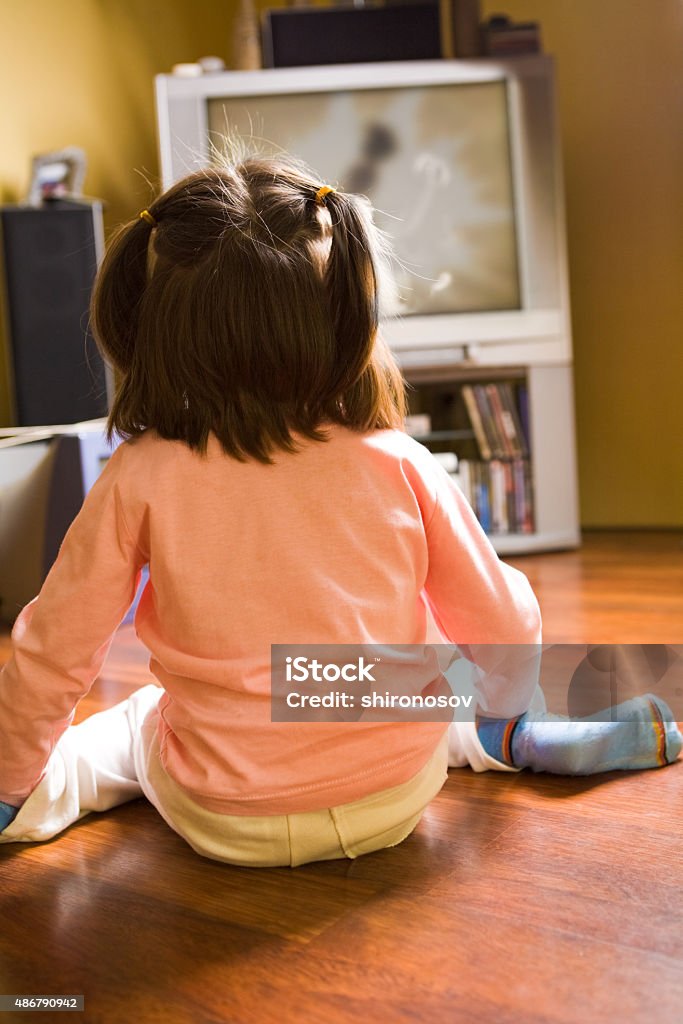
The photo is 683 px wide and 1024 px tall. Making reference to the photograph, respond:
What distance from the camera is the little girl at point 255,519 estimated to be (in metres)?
0.89

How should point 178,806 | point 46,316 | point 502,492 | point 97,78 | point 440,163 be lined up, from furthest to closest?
point 97,78
point 502,492
point 440,163
point 46,316
point 178,806

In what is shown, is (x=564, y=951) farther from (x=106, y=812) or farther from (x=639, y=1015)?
(x=106, y=812)

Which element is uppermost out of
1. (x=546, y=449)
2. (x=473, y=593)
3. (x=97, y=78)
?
(x=97, y=78)

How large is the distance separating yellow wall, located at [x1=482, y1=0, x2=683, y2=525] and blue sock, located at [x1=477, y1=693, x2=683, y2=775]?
1.92 metres

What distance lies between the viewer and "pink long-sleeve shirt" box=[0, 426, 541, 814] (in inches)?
35.5

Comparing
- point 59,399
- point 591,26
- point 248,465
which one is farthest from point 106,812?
point 591,26

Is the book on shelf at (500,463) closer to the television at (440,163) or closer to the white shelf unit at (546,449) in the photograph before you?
the white shelf unit at (546,449)

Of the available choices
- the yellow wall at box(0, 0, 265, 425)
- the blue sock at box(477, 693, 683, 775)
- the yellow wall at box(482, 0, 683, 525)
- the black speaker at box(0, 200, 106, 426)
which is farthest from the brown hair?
the yellow wall at box(482, 0, 683, 525)

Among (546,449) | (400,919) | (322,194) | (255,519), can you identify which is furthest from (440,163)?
(400,919)

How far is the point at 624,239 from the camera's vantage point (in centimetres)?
298

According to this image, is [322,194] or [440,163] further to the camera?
[440,163]

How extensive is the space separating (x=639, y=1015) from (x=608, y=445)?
8.15ft

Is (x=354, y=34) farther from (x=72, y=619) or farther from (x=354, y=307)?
(x=72, y=619)

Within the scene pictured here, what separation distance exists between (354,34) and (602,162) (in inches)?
30.5
